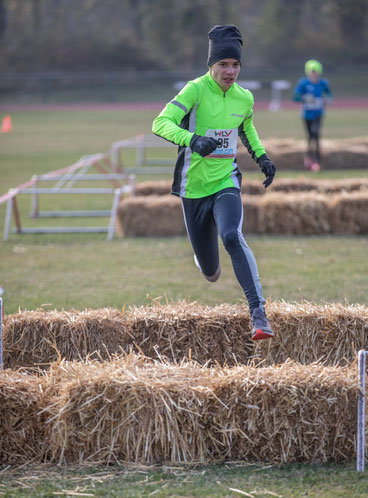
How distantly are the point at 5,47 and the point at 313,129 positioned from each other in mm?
48524

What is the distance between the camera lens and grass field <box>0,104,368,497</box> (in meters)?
3.59

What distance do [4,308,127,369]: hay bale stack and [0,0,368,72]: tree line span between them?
2244 inches

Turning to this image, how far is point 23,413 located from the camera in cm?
402

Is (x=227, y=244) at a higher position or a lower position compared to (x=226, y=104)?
A: lower

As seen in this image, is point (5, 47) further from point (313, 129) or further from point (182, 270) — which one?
point (182, 270)

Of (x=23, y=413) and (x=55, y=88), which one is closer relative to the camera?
(x=23, y=413)

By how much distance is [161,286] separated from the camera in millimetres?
8141

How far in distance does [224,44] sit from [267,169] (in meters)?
0.94

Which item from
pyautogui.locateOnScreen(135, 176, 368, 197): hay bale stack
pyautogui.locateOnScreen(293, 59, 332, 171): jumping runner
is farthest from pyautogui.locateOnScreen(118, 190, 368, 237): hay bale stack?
pyautogui.locateOnScreen(293, 59, 332, 171): jumping runner

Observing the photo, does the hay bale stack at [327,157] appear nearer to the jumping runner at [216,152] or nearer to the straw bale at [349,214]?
the straw bale at [349,214]

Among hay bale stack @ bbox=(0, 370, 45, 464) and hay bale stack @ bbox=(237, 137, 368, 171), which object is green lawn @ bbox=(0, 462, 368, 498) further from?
hay bale stack @ bbox=(237, 137, 368, 171)

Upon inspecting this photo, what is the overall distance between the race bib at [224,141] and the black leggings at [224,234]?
274 millimetres

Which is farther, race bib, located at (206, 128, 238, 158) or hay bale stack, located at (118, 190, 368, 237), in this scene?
hay bale stack, located at (118, 190, 368, 237)

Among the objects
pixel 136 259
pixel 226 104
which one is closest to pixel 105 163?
pixel 136 259
